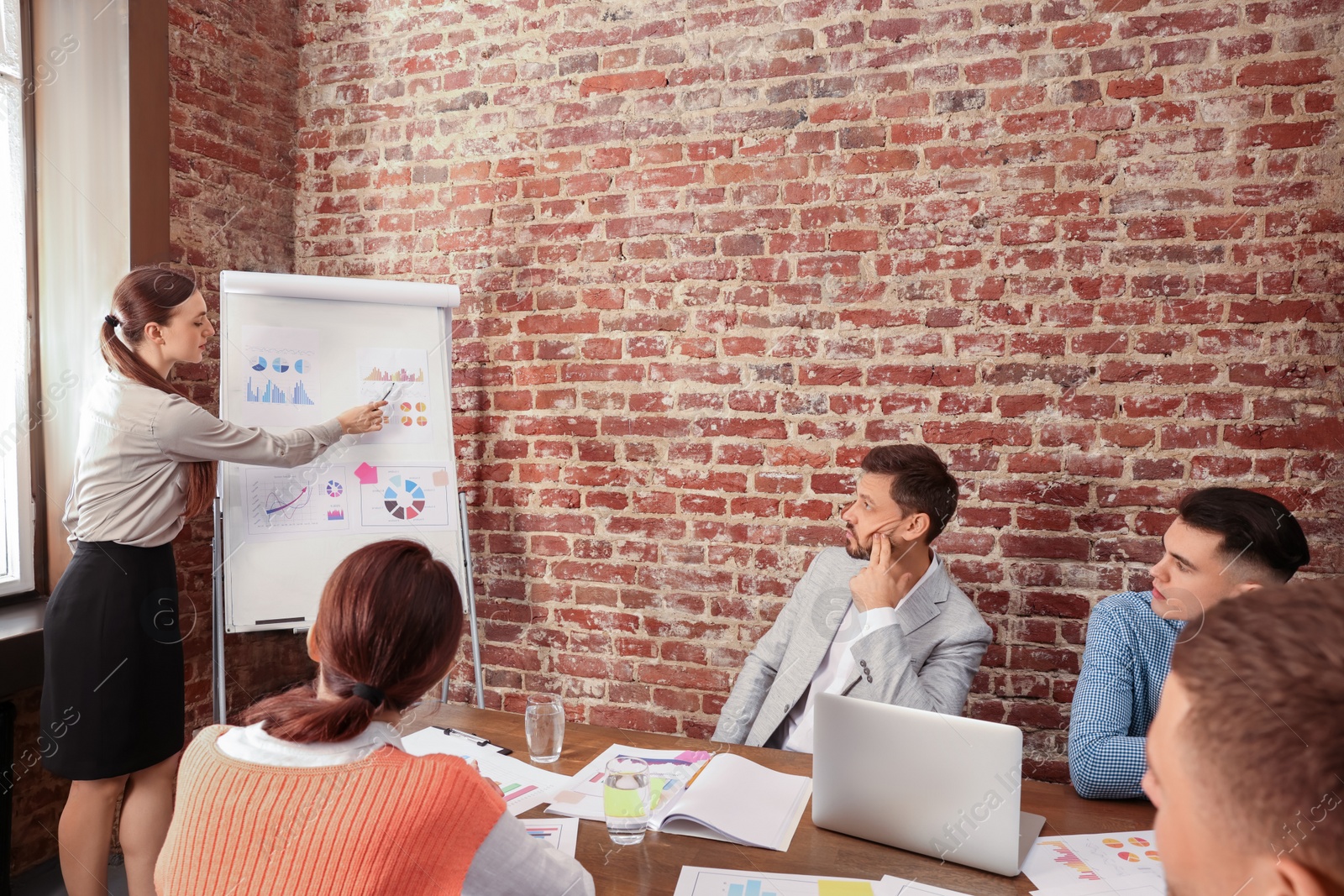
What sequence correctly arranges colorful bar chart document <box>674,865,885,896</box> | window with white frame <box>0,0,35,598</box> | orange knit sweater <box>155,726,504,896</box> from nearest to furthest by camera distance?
1. orange knit sweater <box>155,726,504,896</box>
2. colorful bar chart document <box>674,865,885,896</box>
3. window with white frame <box>0,0,35,598</box>

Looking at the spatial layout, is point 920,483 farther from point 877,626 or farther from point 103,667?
point 103,667

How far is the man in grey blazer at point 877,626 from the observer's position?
1.82m

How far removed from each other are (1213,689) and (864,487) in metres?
1.61

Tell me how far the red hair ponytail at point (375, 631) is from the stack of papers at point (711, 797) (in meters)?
0.45

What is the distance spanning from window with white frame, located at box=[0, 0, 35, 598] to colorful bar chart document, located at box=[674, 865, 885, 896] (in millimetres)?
2425

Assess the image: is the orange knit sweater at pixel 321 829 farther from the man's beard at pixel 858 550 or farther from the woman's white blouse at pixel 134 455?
the woman's white blouse at pixel 134 455

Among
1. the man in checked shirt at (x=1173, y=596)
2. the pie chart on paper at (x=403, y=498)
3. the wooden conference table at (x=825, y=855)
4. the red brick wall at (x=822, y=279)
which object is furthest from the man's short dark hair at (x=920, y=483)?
the pie chart on paper at (x=403, y=498)

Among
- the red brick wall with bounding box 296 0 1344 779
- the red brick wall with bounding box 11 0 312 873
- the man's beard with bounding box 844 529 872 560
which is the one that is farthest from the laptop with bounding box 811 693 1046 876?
the red brick wall with bounding box 11 0 312 873

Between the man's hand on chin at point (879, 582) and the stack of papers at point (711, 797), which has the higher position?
the man's hand on chin at point (879, 582)

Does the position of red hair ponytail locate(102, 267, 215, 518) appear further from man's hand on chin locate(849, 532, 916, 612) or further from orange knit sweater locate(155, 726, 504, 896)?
man's hand on chin locate(849, 532, 916, 612)

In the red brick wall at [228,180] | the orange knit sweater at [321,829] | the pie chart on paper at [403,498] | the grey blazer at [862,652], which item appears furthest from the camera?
the red brick wall at [228,180]

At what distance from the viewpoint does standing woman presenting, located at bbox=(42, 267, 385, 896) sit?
2.10 metres

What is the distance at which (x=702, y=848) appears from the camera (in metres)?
1.23

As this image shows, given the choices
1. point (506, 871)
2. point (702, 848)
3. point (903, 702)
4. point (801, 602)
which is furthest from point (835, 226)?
point (506, 871)
